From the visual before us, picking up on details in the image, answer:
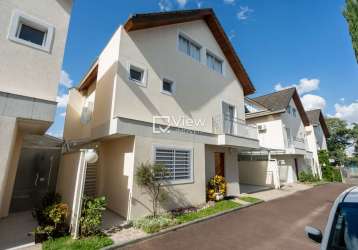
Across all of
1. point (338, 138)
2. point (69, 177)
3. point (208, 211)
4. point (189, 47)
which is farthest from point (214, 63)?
point (338, 138)

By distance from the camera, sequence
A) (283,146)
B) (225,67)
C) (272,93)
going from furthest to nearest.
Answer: (272,93), (283,146), (225,67)

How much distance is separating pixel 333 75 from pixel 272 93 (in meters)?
8.47

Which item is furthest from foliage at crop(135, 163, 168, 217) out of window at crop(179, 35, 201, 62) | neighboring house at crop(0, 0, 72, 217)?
window at crop(179, 35, 201, 62)

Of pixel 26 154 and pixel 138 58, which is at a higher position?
pixel 138 58

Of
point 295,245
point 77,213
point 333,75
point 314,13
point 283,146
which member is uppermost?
point 314,13

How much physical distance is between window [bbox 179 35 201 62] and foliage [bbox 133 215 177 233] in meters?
9.56

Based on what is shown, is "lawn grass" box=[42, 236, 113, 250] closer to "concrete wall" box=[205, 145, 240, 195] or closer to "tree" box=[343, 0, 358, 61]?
"concrete wall" box=[205, 145, 240, 195]

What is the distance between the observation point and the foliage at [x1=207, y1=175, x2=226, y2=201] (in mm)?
10790

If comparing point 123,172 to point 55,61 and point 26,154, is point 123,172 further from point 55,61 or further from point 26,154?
point 26,154

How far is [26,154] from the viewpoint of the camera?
9.95m

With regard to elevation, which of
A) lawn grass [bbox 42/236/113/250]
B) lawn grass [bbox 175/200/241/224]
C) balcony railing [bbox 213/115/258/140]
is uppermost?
balcony railing [bbox 213/115/258/140]

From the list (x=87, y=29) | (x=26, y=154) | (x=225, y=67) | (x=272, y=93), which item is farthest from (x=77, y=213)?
(x=272, y=93)

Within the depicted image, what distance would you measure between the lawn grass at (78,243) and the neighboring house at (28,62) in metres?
2.09

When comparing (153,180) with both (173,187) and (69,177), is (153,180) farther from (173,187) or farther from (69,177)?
(69,177)
